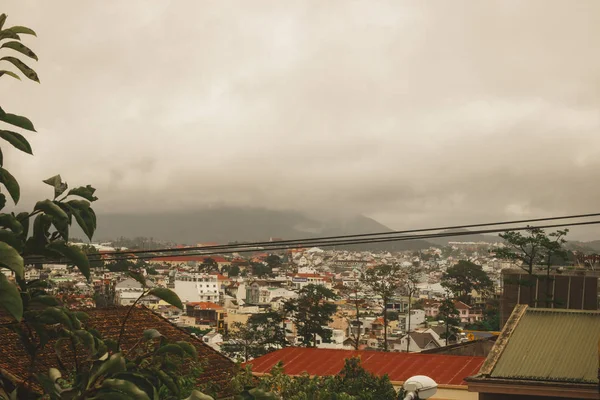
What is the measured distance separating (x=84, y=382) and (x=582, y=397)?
10.7 m

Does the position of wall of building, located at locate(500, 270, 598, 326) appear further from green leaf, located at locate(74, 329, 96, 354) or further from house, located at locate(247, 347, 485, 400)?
green leaf, located at locate(74, 329, 96, 354)

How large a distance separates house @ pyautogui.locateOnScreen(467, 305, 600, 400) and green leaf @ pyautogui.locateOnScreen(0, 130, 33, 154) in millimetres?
10582

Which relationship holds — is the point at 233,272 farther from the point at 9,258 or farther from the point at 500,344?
the point at 9,258

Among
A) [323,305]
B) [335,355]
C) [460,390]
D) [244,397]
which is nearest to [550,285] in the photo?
[323,305]

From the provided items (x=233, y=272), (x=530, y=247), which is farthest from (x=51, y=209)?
(x=233, y=272)

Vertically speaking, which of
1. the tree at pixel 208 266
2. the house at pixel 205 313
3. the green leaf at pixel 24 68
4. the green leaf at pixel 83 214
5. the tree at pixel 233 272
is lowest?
the house at pixel 205 313

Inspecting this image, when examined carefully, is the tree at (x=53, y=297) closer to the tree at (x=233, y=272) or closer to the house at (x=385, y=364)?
the house at (x=385, y=364)

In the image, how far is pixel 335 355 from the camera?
2284 centimetres

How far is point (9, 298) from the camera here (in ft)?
9.84

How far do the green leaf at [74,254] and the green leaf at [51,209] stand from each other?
5.6 inches

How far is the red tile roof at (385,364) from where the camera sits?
20.6 metres

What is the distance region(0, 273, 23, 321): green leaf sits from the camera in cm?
298

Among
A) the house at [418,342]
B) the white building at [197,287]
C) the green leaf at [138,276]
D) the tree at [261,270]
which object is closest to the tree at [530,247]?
the house at [418,342]

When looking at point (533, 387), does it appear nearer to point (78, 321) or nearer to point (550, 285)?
point (78, 321)
